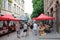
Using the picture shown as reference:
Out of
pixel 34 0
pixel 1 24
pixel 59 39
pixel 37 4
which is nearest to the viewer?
pixel 59 39

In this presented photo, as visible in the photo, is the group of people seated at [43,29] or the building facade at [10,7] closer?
the group of people seated at [43,29]

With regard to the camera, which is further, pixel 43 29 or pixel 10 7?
pixel 10 7

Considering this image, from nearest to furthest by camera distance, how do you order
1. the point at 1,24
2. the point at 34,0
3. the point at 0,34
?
the point at 0,34, the point at 1,24, the point at 34,0

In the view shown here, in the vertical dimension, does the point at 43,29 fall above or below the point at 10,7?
below

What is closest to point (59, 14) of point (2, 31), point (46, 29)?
point (46, 29)

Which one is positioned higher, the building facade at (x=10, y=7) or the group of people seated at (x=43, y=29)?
the building facade at (x=10, y=7)

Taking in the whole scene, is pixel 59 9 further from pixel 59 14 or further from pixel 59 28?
pixel 59 28

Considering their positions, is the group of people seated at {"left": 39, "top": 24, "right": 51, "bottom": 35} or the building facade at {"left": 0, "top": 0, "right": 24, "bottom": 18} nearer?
the group of people seated at {"left": 39, "top": 24, "right": 51, "bottom": 35}

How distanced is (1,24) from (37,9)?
26791 millimetres

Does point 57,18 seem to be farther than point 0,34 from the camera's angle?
Yes

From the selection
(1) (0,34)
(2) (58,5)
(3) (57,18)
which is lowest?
(1) (0,34)

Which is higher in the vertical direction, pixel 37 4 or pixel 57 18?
pixel 37 4

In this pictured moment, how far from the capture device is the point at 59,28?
23500 mm

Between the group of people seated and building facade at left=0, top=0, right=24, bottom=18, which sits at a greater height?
building facade at left=0, top=0, right=24, bottom=18
